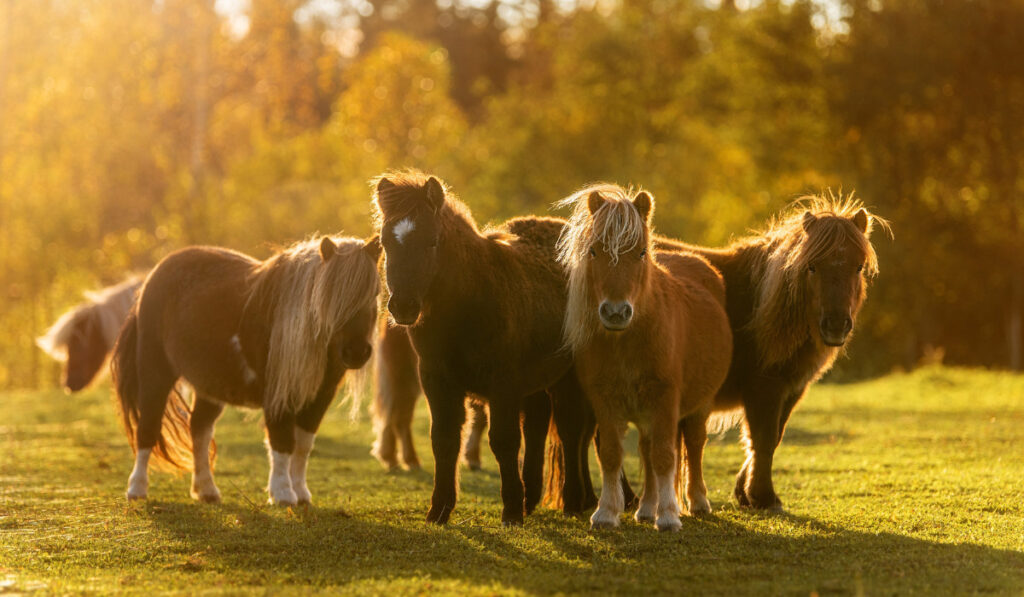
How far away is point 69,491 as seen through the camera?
33.7 ft

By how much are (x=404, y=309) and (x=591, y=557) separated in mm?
1885

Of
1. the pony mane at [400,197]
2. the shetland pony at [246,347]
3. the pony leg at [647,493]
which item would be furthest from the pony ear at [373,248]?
the pony leg at [647,493]

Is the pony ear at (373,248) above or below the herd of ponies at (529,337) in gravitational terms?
above

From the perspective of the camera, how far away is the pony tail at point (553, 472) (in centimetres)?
876

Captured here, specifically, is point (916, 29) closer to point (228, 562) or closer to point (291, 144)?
point (291, 144)

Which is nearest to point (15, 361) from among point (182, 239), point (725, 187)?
point (182, 239)

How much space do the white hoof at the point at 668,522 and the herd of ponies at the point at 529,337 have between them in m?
0.01

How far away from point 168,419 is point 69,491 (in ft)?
3.64

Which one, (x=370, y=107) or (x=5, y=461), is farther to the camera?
(x=370, y=107)

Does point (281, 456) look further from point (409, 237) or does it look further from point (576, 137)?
point (576, 137)

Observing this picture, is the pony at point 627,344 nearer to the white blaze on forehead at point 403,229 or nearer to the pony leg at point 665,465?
the pony leg at point 665,465

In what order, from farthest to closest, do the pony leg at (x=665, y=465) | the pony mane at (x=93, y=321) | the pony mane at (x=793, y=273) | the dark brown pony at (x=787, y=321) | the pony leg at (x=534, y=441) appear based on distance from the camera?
the pony mane at (x=93, y=321) → the pony leg at (x=534, y=441) → the pony mane at (x=793, y=273) → the dark brown pony at (x=787, y=321) → the pony leg at (x=665, y=465)

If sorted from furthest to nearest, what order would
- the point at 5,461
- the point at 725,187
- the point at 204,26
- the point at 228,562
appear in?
the point at 725,187, the point at 204,26, the point at 5,461, the point at 228,562

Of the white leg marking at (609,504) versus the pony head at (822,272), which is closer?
the white leg marking at (609,504)
